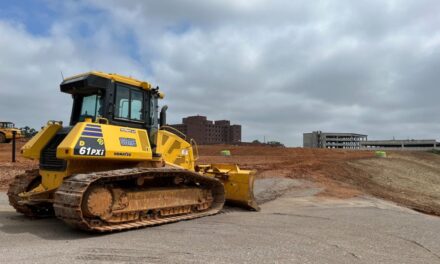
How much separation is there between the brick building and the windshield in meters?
46.2

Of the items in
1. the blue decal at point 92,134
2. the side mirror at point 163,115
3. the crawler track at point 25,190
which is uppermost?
the side mirror at point 163,115

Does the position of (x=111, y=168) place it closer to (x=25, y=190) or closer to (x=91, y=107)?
(x=91, y=107)

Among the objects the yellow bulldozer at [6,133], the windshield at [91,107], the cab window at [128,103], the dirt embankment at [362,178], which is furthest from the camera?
the yellow bulldozer at [6,133]

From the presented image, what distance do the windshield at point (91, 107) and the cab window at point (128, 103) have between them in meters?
0.38

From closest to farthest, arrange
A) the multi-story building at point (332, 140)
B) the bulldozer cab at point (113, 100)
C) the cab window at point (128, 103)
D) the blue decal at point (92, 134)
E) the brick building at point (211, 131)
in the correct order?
the blue decal at point (92, 134), the bulldozer cab at point (113, 100), the cab window at point (128, 103), the brick building at point (211, 131), the multi-story building at point (332, 140)

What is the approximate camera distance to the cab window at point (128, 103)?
10.5m

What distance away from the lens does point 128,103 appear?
35.4 ft

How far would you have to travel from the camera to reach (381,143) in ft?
368

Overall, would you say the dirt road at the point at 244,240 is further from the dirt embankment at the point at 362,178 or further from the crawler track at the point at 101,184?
the dirt embankment at the point at 362,178

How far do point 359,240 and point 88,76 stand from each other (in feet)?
21.8

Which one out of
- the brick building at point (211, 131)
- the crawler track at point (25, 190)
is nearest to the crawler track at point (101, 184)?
the crawler track at point (25, 190)

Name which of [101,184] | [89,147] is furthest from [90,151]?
[101,184]

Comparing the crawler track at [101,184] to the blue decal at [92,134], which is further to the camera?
the blue decal at [92,134]

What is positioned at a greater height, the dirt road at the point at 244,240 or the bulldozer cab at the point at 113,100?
the bulldozer cab at the point at 113,100
